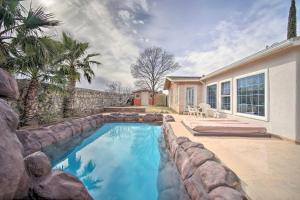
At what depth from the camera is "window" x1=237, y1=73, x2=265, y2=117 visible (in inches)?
268

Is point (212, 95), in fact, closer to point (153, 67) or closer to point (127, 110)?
point (127, 110)

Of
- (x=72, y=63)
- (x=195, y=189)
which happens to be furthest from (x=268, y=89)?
(x=72, y=63)

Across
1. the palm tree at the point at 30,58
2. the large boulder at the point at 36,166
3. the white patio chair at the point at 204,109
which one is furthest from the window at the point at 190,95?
the large boulder at the point at 36,166

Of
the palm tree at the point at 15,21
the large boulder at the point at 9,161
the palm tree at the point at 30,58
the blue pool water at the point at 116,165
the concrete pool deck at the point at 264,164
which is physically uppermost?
the palm tree at the point at 15,21

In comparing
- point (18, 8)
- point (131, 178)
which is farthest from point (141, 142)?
point (18, 8)

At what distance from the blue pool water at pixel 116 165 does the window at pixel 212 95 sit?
5.67 meters

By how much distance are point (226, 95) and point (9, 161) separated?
1034cm

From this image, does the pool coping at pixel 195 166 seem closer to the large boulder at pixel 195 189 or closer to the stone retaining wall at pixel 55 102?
the large boulder at pixel 195 189

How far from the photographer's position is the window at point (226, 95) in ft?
31.8

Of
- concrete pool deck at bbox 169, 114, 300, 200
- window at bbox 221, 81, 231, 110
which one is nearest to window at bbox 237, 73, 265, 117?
window at bbox 221, 81, 231, 110

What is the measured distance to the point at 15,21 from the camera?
18.4ft

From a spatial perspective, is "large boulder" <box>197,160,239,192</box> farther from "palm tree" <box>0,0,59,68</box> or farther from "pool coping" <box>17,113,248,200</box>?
"palm tree" <box>0,0,59,68</box>

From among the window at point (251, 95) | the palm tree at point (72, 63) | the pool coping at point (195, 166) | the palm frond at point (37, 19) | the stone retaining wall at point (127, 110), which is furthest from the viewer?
the stone retaining wall at point (127, 110)

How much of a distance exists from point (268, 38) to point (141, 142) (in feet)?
44.3
